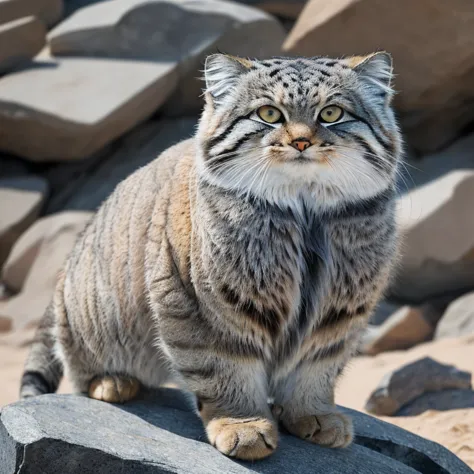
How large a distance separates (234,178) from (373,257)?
24.5 inches

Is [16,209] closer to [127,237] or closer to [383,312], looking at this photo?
[383,312]

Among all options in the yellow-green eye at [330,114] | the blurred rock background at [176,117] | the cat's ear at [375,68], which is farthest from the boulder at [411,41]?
the yellow-green eye at [330,114]

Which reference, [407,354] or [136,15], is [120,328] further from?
[136,15]

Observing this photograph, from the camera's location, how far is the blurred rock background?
7223mm

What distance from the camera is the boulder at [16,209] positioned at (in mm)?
8414

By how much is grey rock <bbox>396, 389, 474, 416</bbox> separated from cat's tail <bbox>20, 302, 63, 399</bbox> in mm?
2195

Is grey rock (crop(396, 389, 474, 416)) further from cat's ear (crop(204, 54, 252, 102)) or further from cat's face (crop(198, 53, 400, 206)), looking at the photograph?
cat's ear (crop(204, 54, 252, 102))

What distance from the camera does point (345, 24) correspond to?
7.55 m

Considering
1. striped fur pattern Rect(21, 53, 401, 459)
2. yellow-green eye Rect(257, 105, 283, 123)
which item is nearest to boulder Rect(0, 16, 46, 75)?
striped fur pattern Rect(21, 53, 401, 459)

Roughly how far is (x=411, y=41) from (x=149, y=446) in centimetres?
519

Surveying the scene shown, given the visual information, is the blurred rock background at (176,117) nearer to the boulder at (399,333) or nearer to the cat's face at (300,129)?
the boulder at (399,333)

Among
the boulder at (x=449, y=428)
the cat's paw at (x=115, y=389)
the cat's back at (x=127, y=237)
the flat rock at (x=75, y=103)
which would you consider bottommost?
Result: the boulder at (x=449, y=428)

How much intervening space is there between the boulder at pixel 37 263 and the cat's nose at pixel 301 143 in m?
5.05

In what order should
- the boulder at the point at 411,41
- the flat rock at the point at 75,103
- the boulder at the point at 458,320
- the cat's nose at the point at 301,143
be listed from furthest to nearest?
1. the flat rock at the point at 75,103
2. the boulder at the point at 411,41
3. the boulder at the point at 458,320
4. the cat's nose at the point at 301,143
